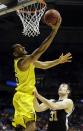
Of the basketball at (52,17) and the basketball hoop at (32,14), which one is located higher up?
the basketball at (52,17)

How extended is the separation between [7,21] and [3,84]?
2.48 metres

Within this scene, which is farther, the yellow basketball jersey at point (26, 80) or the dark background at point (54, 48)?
the dark background at point (54, 48)

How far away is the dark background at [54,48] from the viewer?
16.4 m

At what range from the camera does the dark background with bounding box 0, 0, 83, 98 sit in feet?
53.9

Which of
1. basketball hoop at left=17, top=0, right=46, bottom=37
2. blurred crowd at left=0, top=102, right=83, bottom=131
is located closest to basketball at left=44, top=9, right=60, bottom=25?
basketball hoop at left=17, top=0, right=46, bottom=37

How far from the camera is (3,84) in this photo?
684 inches

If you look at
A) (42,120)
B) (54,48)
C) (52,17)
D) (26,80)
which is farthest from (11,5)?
(54,48)

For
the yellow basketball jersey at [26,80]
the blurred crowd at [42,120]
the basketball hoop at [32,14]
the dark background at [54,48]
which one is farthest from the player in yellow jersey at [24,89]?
the dark background at [54,48]

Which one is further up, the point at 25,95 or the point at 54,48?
the point at 25,95

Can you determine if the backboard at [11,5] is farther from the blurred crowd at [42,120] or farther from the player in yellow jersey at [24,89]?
the blurred crowd at [42,120]

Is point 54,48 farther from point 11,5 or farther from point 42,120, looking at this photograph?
point 11,5

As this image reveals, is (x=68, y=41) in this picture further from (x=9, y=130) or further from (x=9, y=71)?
(x=9, y=130)

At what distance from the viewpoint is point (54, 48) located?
17.0 meters

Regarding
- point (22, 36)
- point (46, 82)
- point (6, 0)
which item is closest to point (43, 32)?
point (22, 36)
